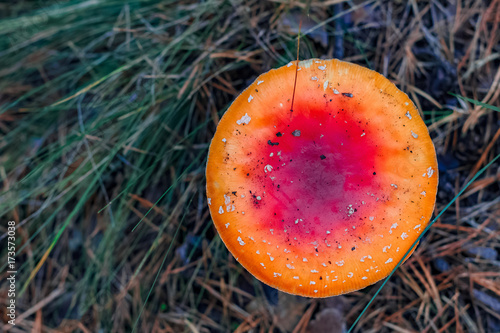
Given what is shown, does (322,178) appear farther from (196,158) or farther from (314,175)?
(196,158)

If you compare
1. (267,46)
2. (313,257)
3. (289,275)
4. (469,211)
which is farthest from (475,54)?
(289,275)

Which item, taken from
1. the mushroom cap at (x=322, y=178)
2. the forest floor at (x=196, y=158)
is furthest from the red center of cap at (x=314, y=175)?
the forest floor at (x=196, y=158)

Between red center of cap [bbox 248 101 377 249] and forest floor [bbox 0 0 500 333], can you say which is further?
forest floor [bbox 0 0 500 333]

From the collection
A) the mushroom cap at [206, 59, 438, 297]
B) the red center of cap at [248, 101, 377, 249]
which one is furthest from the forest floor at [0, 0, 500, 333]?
the red center of cap at [248, 101, 377, 249]

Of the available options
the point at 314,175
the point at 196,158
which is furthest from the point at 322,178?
the point at 196,158

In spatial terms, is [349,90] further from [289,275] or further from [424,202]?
[289,275]

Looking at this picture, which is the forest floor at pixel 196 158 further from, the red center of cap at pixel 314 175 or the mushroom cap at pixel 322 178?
the red center of cap at pixel 314 175

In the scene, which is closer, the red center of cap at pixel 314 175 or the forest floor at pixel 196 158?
the red center of cap at pixel 314 175

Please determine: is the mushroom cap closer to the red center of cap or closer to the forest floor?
the red center of cap
